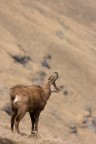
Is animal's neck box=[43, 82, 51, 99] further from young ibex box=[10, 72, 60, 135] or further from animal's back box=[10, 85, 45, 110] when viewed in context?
animal's back box=[10, 85, 45, 110]

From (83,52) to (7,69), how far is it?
34.5m

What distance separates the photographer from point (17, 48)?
285 ft

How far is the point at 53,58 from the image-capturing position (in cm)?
9281

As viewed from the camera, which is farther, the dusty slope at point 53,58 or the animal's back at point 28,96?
the dusty slope at point 53,58

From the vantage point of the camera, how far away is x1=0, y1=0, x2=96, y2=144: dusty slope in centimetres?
6052

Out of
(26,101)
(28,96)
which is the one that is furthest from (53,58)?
(26,101)

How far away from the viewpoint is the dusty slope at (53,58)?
2383 inches

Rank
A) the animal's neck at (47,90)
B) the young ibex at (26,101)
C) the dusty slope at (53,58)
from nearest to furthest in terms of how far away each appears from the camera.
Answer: the young ibex at (26,101), the animal's neck at (47,90), the dusty slope at (53,58)

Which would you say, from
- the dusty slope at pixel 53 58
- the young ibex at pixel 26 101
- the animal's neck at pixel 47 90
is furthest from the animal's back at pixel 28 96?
the dusty slope at pixel 53 58

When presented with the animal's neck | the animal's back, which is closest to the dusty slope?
the animal's neck

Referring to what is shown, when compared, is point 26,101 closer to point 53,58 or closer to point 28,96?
point 28,96

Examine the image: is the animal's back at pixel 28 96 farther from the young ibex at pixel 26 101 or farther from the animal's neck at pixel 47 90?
the animal's neck at pixel 47 90

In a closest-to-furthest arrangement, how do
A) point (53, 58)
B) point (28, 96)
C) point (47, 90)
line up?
point (28, 96), point (47, 90), point (53, 58)

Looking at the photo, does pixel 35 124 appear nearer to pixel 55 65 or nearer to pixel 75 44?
pixel 55 65
